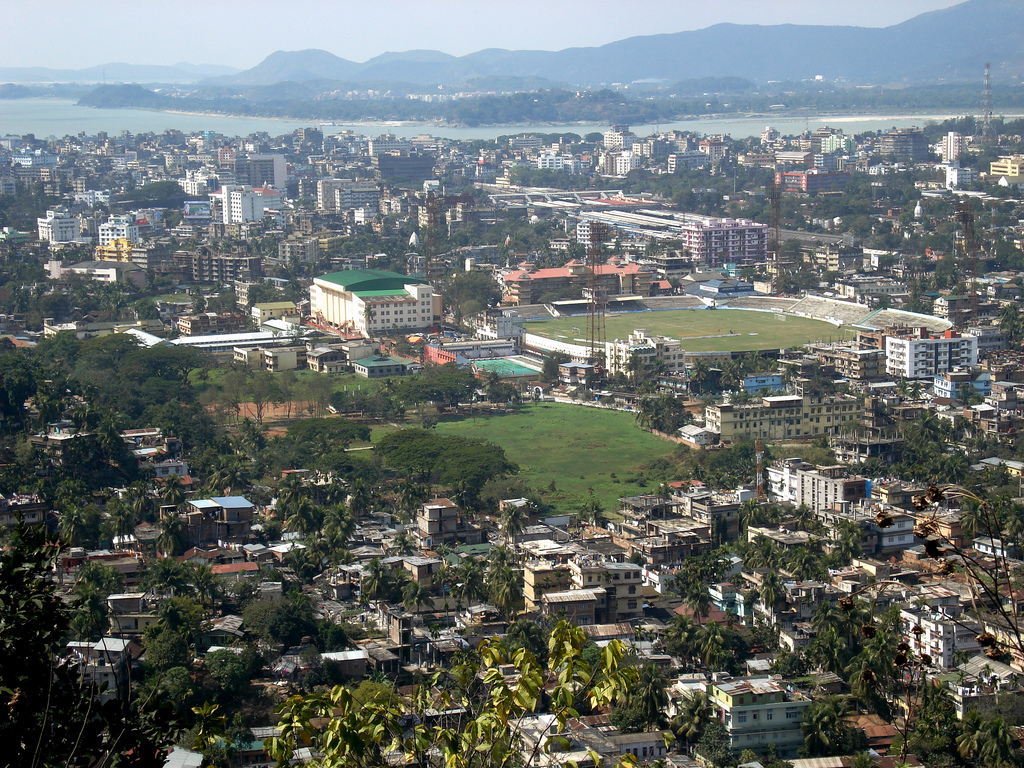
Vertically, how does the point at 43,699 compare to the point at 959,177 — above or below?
above

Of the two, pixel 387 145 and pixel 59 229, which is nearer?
pixel 59 229

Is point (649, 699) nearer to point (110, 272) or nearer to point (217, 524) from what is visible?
point (217, 524)

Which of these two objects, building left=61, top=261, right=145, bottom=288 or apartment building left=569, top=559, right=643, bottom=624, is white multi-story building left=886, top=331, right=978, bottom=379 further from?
building left=61, top=261, right=145, bottom=288

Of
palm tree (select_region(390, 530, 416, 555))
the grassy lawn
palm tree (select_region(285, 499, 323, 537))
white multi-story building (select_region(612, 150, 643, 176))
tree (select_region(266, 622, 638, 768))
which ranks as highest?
tree (select_region(266, 622, 638, 768))

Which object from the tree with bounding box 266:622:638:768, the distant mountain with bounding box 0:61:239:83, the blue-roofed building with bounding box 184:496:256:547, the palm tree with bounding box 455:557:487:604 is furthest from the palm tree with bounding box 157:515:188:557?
the distant mountain with bounding box 0:61:239:83

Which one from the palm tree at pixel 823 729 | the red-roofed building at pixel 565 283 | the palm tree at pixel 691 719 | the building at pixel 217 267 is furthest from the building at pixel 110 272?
the palm tree at pixel 823 729

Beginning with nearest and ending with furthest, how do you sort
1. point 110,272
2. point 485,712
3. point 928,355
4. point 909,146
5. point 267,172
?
point 485,712, point 928,355, point 110,272, point 267,172, point 909,146

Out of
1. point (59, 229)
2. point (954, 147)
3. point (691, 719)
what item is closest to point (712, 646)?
point (691, 719)
